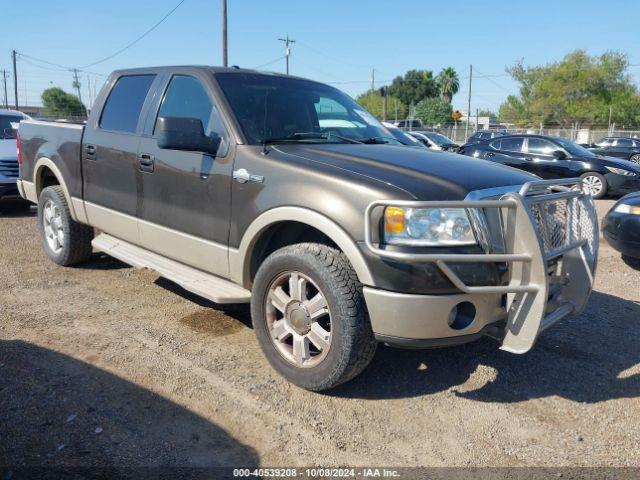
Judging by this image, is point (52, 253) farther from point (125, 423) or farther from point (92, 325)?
point (125, 423)

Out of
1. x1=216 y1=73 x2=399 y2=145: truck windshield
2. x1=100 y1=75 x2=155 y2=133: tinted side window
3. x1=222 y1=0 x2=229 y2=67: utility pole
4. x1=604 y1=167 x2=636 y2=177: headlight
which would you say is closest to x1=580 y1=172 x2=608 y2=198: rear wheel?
x1=604 y1=167 x2=636 y2=177: headlight

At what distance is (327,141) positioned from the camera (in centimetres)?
407

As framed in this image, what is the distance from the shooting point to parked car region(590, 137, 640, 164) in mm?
21156

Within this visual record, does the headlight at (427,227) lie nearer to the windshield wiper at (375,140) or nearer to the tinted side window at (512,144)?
the windshield wiper at (375,140)

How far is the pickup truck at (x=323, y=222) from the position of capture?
2945 mm

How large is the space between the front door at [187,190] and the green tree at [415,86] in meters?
96.7

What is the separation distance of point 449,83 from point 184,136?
9359 cm

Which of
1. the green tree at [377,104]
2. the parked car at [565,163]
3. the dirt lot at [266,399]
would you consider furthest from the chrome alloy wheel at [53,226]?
the green tree at [377,104]

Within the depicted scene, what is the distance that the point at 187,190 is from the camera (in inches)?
160

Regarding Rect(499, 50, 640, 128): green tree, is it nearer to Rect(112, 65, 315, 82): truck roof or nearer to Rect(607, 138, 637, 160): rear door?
Rect(607, 138, 637, 160): rear door

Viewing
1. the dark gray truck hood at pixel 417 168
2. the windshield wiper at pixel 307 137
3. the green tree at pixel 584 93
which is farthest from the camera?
the green tree at pixel 584 93

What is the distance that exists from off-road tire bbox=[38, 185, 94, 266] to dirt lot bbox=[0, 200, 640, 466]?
1022mm

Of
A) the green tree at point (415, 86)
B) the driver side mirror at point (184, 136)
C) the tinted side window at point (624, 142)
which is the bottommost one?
the driver side mirror at point (184, 136)

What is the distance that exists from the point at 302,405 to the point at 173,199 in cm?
180
